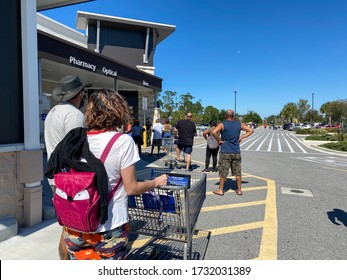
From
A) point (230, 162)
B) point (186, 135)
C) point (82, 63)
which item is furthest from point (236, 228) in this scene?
point (82, 63)

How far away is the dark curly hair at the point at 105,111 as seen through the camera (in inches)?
68.4

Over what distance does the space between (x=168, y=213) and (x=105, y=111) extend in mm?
1238

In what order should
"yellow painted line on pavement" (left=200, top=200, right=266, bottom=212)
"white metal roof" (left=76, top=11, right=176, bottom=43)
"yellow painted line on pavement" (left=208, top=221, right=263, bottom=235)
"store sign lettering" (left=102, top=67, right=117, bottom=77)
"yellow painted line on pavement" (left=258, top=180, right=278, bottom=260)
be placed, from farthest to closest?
"white metal roof" (left=76, top=11, right=176, bottom=43) < "store sign lettering" (left=102, top=67, right=117, bottom=77) < "yellow painted line on pavement" (left=200, top=200, right=266, bottom=212) < "yellow painted line on pavement" (left=208, top=221, right=263, bottom=235) < "yellow painted line on pavement" (left=258, top=180, right=278, bottom=260)

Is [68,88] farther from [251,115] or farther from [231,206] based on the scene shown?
[251,115]

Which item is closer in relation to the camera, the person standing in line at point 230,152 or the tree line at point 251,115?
the person standing in line at point 230,152

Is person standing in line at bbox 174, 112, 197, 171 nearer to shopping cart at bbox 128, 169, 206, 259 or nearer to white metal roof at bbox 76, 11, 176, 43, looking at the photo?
shopping cart at bbox 128, 169, 206, 259

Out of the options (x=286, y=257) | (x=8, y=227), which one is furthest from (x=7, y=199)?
(x=286, y=257)

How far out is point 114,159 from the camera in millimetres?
1653

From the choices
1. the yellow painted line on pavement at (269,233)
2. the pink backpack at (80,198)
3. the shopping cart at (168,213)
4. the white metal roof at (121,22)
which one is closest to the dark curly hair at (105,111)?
the pink backpack at (80,198)

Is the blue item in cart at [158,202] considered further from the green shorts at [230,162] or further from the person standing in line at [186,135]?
the person standing in line at [186,135]

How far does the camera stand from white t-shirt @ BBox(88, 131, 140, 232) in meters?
1.66

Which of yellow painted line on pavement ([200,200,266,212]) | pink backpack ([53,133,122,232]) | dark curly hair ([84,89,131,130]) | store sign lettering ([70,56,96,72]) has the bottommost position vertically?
yellow painted line on pavement ([200,200,266,212])

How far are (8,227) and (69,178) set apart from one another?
96.4 inches

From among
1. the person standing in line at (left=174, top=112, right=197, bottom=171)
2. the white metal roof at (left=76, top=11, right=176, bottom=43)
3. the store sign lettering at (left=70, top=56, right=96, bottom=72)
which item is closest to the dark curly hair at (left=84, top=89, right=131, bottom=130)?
the person standing in line at (left=174, top=112, right=197, bottom=171)
